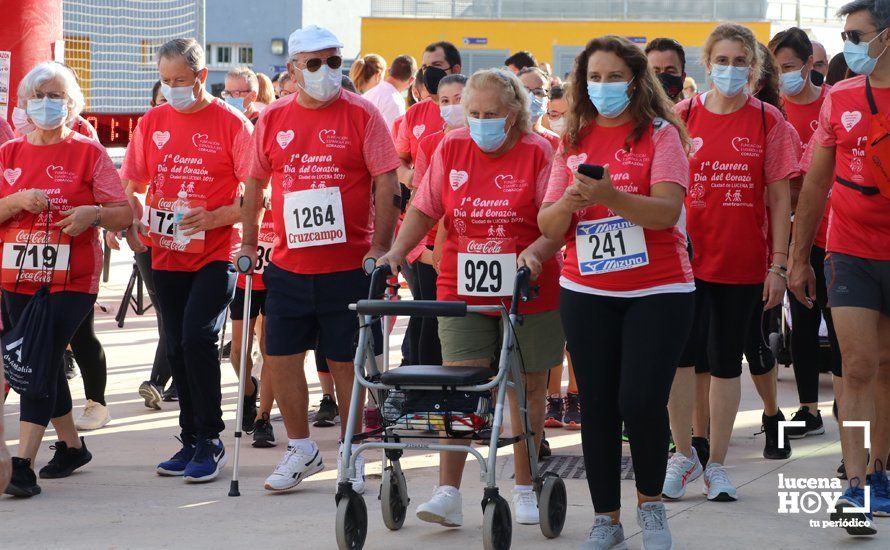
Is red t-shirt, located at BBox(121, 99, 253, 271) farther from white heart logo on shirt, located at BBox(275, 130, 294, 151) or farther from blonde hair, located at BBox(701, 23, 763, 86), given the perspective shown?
blonde hair, located at BBox(701, 23, 763, 86)

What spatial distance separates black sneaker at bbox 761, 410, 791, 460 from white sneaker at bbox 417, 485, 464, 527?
2.16m

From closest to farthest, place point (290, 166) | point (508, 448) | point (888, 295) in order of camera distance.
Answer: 1. point (888, 295)
2. point (290, 166)
3. point (508, 448)

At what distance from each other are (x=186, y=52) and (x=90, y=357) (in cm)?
186

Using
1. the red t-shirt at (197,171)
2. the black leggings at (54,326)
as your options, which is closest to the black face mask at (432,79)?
the red t-shirt at (197,171)

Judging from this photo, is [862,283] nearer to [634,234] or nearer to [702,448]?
[634,234]

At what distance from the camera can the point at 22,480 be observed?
6.19 m

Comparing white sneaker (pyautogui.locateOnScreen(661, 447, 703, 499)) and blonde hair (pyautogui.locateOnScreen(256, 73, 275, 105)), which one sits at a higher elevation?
blonde hair (pyautogui.locateOnScreen(256, 73, 275, 105))


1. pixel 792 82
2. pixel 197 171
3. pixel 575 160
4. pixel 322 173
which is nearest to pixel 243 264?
pixel 322 173

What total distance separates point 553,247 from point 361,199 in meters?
1.32

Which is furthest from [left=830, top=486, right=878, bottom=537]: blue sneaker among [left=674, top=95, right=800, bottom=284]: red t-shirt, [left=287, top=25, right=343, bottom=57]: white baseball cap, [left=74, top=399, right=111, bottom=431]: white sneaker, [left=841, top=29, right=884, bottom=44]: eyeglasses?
[left=74, top=399, right=111, bottom=431]: white sneaker

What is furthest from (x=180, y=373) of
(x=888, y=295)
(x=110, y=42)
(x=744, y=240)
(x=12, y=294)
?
(x=110, y=42)

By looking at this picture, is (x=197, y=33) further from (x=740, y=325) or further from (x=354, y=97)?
(x=740, y=325)

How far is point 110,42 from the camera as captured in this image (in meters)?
14.9

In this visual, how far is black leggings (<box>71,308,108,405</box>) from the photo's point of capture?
7.25 meters
